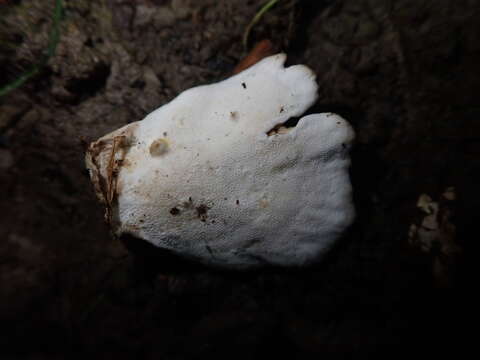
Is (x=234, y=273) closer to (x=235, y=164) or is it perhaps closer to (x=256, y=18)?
(x=235, y=164)

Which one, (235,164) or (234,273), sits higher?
(235,164)

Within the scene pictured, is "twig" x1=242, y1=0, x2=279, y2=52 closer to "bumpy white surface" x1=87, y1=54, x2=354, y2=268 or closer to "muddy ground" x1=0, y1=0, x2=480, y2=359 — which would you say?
"muddy ground" x1=0, y1=0, x2=480, y2=359

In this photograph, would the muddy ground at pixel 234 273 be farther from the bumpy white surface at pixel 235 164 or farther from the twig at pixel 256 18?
the bumpy white surface at pixel 235 164

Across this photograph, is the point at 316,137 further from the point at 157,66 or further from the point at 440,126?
the point at 157,66

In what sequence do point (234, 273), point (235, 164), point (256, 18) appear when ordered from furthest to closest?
point (234, 273)
point (256, 18)
point (235, 164)

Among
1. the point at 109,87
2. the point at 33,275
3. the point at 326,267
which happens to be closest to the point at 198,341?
the point at 326,267

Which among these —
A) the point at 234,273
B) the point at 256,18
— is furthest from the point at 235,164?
the point at 256,18
